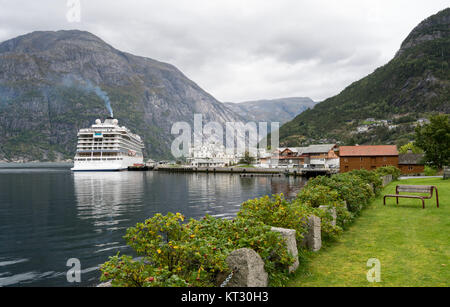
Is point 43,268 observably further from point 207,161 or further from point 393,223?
point 207,161

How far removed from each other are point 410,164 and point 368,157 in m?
8.87

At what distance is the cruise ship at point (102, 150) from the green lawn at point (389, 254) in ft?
382

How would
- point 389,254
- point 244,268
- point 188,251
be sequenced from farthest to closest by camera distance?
point 389,254
point 244,268
point 188,251

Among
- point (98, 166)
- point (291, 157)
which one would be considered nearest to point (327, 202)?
point (291, 157)

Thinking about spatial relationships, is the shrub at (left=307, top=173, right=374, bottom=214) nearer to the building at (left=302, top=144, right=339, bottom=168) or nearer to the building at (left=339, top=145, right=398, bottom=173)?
the building at (left=339, top=145, right=398, bottom=173)

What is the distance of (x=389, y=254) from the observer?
820 centimetres

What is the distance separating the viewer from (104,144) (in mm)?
120938

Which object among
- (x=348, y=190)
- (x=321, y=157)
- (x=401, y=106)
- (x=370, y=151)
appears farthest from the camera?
(x=401, y=106)

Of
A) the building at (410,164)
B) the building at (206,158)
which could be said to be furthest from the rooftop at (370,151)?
the building at (206,158)

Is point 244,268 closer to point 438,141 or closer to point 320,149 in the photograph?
point 438,141

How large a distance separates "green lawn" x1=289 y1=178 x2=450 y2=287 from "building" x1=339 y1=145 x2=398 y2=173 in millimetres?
58973

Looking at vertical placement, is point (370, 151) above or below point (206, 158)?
above

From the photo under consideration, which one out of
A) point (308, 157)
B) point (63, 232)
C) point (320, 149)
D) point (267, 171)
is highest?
point (320, 149)
